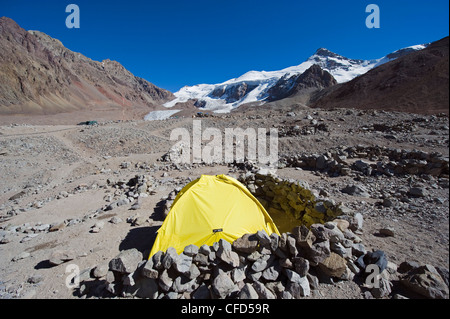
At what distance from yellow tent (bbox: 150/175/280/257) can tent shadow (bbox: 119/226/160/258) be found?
0.84 metres

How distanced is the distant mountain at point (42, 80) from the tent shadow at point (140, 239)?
5569cm

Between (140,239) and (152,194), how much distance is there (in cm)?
330

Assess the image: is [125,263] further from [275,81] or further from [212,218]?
[275,81]

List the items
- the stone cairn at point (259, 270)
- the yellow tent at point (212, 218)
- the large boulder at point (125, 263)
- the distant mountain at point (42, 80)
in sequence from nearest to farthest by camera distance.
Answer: the stone cairn at point (259, 270) → the large boulder at point (125, 263) → the yellow tent at point (212, 218) → the distant mountain at point (42, 80)

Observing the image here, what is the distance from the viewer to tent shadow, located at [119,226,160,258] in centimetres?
480

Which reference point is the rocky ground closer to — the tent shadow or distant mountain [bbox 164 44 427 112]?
the tent shadow

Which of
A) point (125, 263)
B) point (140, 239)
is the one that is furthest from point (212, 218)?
point (140, 239)

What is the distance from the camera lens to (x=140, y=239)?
16.8 ft

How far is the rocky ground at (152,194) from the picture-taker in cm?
389

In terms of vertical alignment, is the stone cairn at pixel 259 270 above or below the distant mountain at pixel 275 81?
below

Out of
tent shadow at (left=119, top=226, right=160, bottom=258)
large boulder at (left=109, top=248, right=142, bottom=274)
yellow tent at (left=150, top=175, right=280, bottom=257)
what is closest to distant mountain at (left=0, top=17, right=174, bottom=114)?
tent shadow at (left=119, top=226, right=160, bottom=258)

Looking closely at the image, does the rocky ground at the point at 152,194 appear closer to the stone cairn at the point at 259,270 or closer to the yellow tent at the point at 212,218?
the stone cairn at the point at 259,270

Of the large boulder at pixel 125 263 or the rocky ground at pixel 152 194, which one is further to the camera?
the rocky ground at pixel 152 194

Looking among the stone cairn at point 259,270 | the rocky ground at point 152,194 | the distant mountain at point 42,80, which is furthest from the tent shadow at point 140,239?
the distant mountain at point 42,80
